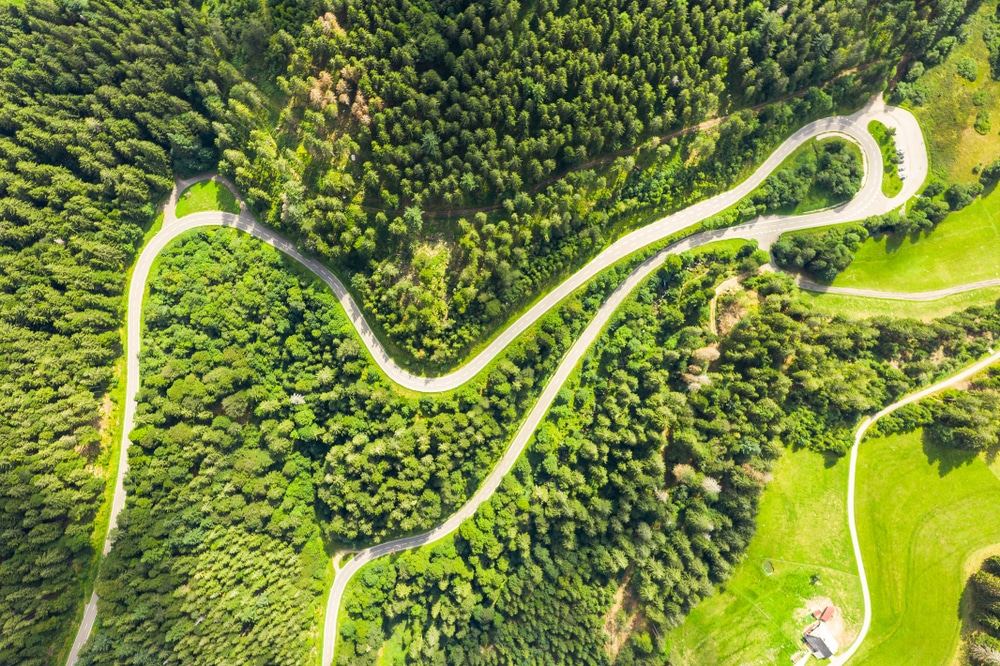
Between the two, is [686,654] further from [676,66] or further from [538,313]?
[676,66]

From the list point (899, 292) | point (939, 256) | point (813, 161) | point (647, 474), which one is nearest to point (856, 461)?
point (899, 292)

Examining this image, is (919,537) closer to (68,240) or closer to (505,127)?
(505,127)

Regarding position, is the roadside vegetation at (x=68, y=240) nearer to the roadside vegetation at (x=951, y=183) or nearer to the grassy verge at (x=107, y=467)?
the grassy verge at (x=107, y=467)

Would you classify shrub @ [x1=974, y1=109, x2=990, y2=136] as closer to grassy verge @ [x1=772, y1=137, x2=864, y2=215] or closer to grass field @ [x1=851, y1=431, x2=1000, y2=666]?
grassy verge @ [x1=772, y1=137, x2=864, y2=215]

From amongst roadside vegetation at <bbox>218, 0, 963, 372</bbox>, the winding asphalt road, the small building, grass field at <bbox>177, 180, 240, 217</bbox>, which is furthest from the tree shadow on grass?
grass field at <bbox>177, 180, 240, 217</bbox>

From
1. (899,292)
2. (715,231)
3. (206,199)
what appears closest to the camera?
(206,199)

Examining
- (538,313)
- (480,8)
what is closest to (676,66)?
(480,8)

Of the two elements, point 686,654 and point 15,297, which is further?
point 686,654
